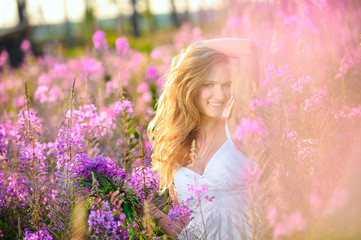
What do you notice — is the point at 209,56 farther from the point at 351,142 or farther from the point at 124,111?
the point at 351,142

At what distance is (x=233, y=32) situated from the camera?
4.41m

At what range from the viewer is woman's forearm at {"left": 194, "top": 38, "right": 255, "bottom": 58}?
2.18 meters

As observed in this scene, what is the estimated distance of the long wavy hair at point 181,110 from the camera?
2312mm

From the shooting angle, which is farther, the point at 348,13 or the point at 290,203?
the point at 348,13

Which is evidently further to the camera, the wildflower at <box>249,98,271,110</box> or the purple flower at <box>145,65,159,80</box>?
the purple flower at <box>145,65,159,80</box>

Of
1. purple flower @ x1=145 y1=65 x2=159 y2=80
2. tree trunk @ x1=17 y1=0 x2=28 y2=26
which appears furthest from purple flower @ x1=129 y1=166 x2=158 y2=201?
tree trunk @ x1=17 y1=0 x2=28 y2=26

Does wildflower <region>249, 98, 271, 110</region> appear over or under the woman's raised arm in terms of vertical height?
under

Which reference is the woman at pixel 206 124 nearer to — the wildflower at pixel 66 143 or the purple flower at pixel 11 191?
the wildflower at pixel 66 143

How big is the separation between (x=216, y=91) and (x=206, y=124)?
1.07 feet

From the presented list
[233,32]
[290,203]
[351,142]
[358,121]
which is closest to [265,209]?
[290,203]

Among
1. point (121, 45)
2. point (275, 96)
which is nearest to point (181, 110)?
point (275, 96)

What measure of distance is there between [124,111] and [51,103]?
221cm

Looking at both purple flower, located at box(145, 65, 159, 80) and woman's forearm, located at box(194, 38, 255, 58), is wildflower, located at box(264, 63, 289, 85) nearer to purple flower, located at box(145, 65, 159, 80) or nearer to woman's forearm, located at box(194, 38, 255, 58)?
woman's forearm, located at box(194, 38, 255, 58)

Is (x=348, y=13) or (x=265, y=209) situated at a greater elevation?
(x=348, y=13)
